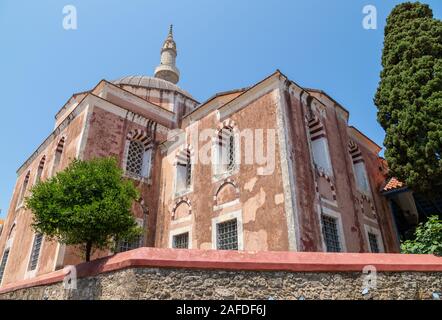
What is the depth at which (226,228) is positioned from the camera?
33.8 ft

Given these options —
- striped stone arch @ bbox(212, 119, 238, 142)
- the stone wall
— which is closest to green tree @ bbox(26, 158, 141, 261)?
the stone wall

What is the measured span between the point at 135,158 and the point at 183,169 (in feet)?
7.54

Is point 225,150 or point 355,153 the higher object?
point 355,153

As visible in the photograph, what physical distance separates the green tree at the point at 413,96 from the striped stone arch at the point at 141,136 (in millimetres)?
9391

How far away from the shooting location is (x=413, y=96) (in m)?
10.3

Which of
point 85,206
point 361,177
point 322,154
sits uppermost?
point 361,177

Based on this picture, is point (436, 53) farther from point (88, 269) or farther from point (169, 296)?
point (88, 269)

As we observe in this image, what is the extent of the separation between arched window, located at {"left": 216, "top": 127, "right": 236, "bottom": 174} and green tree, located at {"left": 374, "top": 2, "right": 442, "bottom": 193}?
17.5 feet

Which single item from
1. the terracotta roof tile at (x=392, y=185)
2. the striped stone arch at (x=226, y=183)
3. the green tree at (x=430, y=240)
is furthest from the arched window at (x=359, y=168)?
the green tree at (x=430, y=240)

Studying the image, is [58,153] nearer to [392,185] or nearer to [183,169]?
[183,169]

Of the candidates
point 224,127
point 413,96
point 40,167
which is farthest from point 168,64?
point 413,96

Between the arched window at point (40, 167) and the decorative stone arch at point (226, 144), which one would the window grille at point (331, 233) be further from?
the arched window at point (40, 167)

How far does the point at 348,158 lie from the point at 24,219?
45.6 ft
